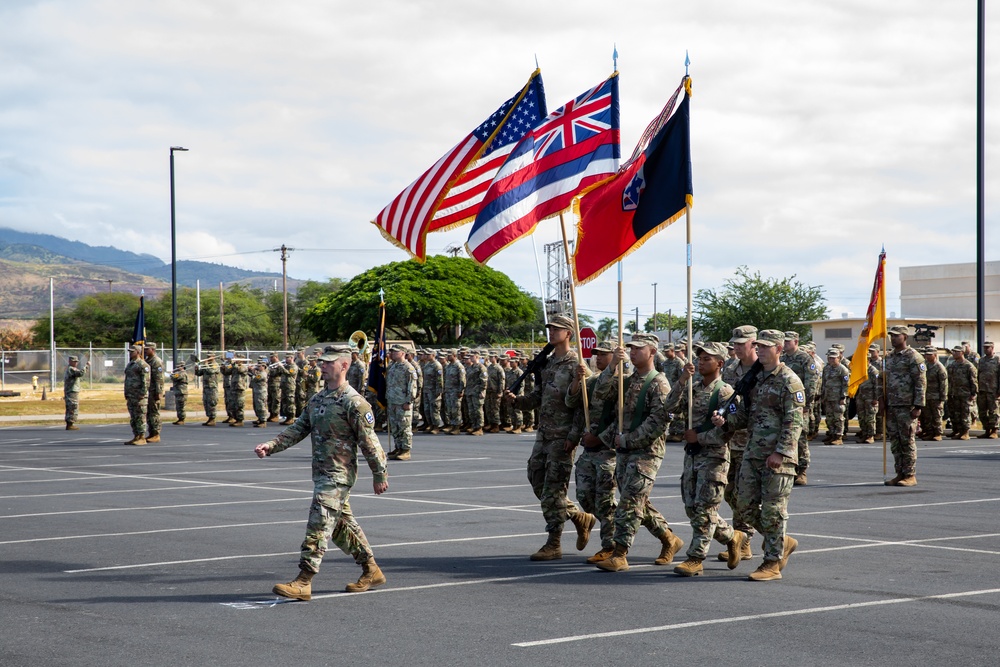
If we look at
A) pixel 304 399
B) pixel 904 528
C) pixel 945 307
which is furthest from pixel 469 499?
pixel 945 307

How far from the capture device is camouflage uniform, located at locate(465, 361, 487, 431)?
1189 inches

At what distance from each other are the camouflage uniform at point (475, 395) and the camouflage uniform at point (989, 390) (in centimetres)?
1185

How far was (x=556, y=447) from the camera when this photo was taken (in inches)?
412

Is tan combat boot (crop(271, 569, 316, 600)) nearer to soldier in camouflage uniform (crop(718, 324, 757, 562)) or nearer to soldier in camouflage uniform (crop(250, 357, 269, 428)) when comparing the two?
soldier in camouflage uniform (crop(718, 324, 757, 562))

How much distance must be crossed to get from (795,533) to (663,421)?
2.80m

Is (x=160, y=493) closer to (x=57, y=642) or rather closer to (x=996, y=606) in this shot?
(x=57, y=642)

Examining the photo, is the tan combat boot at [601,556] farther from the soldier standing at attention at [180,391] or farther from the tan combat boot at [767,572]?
the soldier standing at attention at [180,391]

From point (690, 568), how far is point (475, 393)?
21.0 m

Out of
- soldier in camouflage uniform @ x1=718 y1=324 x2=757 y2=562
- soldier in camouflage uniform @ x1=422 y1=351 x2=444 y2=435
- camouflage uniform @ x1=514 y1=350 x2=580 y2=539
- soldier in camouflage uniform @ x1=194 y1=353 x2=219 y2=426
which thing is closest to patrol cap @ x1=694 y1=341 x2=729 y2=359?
soldier in camouflage uniform @ x1=718 y1=324 x2=757 y2=562

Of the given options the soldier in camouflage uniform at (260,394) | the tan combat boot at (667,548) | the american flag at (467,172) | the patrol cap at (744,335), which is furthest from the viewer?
the soldier in camouflage uniform at (260,394)

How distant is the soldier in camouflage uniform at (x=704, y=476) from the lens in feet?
31.8

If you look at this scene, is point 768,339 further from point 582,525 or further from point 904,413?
point 904,413

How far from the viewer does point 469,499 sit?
49.3ft

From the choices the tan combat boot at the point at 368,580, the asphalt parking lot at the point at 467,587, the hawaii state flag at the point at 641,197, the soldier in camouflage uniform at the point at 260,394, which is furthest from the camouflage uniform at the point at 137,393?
the tan combat boot at the point at 368,580
